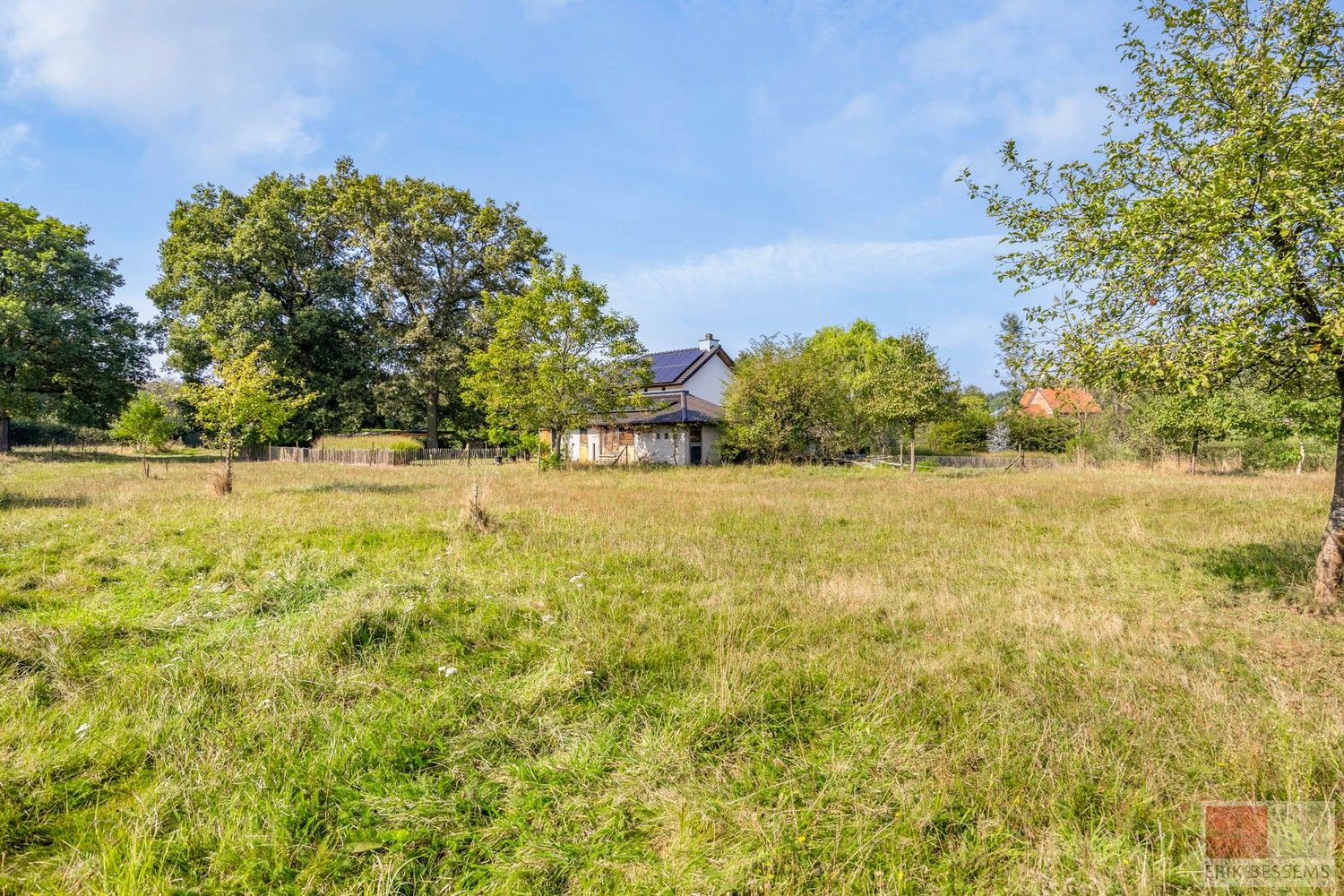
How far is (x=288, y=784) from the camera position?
3143mm

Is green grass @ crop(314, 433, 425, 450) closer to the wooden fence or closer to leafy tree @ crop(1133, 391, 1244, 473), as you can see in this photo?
the wooden fence

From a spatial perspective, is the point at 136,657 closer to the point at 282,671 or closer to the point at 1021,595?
the point at 282,671

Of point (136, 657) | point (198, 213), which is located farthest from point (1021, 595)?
point (198, 213)

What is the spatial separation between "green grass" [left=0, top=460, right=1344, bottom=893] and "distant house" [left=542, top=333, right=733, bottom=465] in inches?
894

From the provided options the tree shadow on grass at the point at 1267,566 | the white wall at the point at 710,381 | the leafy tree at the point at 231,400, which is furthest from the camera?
the white wall at the point at 710,381

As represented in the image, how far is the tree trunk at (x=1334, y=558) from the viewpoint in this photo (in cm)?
662

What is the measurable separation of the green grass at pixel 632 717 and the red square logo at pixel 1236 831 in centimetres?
11

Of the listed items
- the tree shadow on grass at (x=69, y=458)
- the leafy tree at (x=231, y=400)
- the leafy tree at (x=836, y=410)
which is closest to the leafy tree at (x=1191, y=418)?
the leafy tree at (x=836, y=410)

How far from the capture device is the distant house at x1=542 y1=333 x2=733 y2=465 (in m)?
32.1

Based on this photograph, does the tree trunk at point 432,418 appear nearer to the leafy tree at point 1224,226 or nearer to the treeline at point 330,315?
the treeline at point 330,315

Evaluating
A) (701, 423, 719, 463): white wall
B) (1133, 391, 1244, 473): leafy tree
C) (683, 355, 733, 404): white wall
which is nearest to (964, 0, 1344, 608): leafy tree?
(1133, 391, 1244, 473): leafy tree

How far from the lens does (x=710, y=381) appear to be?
38.9 metres

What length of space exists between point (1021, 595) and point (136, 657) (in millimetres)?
9191

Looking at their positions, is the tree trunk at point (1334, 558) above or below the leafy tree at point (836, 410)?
below
